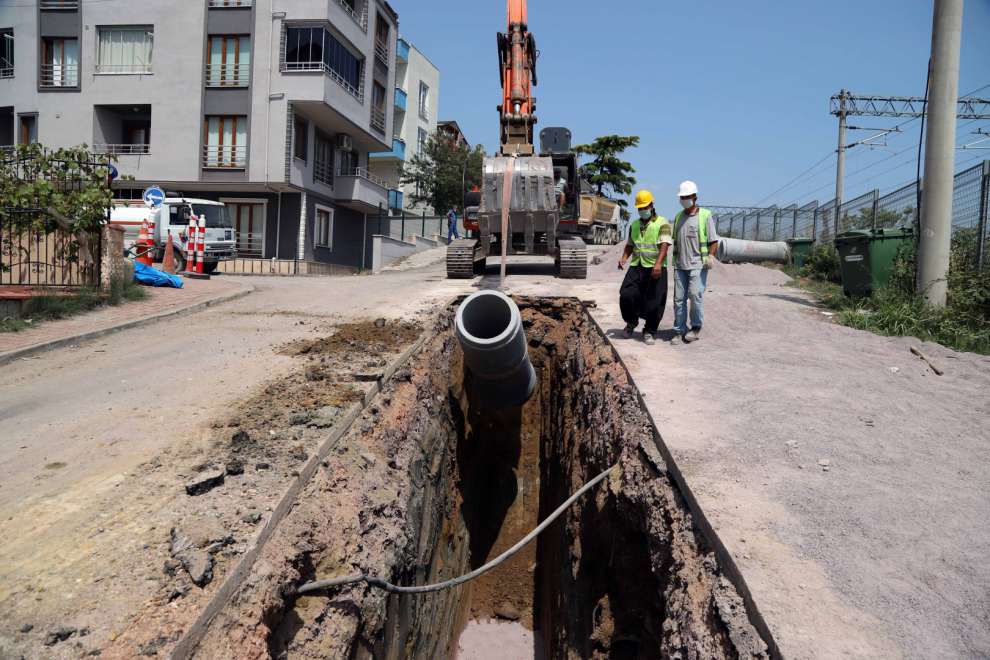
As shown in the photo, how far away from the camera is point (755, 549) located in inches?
123

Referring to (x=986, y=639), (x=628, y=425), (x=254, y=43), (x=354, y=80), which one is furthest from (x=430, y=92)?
(x=986, y=639)

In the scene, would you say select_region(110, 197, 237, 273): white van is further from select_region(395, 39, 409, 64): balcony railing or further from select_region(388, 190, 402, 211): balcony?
select_region(395, 39, 409, 64): balcony railing

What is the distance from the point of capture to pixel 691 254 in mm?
7508

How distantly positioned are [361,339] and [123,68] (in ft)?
77.0

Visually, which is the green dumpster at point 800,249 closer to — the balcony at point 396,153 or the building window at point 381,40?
the building window at point 381,40

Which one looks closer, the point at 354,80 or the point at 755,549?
the point at 755,549

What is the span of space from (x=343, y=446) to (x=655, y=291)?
172 inches

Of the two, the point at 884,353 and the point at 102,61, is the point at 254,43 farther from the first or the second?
the point at 884,353

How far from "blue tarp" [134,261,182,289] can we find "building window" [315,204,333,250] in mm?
14813

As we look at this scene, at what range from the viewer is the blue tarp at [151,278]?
41.5 ft

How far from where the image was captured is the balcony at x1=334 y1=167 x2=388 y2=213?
93.7 feet

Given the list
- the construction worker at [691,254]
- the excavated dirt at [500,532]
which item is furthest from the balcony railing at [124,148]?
the construction worker at [691,254]

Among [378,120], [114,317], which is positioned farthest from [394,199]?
[114,317]

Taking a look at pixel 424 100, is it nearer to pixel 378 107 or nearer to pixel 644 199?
pixel 378 107
